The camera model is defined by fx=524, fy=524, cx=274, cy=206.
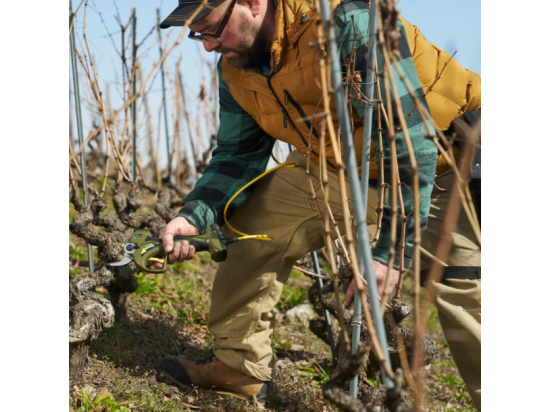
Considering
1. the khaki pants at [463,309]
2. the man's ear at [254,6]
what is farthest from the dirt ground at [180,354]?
the man's ear at [254,6]

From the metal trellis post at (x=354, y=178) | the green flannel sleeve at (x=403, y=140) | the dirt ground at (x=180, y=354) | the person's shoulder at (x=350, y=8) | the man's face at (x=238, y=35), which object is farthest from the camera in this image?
the dirt ground at (x=180, y=354)

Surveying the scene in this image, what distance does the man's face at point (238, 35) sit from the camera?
2.14 meters

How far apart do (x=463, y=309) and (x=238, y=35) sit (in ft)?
Answer: 4.72

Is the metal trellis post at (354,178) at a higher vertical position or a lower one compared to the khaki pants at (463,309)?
higher

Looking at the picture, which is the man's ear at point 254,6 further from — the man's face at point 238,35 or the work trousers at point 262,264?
the work trousers at point 262,264

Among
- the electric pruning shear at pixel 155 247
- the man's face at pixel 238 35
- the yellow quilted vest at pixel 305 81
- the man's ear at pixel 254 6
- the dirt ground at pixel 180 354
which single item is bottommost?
the dirt ground at pixel 180 354

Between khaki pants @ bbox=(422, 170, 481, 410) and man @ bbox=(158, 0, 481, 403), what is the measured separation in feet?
1.36

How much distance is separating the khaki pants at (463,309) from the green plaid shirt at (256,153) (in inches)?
11.4

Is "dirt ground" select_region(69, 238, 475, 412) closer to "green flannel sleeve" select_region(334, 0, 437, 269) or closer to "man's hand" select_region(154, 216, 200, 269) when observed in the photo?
"man's hand" select_region(154, 216, 200, 269)

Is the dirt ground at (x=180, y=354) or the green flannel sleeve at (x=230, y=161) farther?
the green flannel sleeve at (x=230, y=161)

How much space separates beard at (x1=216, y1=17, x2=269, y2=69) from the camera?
2.19 meters

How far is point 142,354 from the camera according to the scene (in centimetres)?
284

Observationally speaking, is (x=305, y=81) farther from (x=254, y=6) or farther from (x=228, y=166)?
(x=228, y=166)

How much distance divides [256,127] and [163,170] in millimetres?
4722
